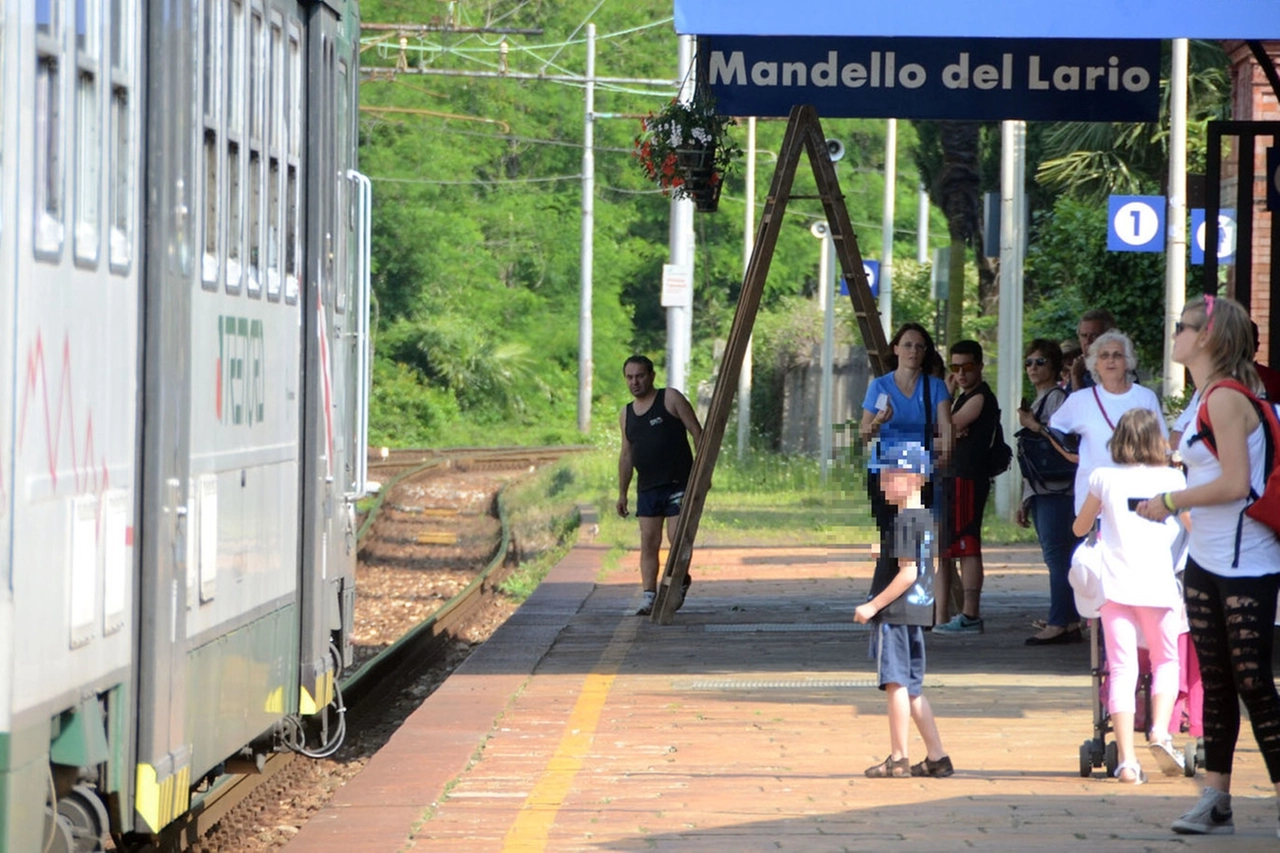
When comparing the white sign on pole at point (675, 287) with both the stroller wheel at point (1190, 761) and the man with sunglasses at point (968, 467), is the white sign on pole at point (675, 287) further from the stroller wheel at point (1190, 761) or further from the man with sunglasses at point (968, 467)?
the stroller wheel at point (1190, 761)

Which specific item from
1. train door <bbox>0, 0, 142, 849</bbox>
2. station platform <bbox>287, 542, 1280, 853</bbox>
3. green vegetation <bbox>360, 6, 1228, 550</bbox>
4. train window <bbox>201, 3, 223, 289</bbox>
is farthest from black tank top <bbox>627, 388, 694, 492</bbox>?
green vegetation <bbox>360, 6, 1228, 550</bbox>

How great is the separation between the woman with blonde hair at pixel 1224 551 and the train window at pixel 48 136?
12.1ft

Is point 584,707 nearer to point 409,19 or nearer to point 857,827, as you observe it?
point 857,827

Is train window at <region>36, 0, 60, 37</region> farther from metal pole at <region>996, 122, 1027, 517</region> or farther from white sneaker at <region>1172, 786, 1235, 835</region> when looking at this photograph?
metal pole at <region>996, 122, 1027, 517</region>

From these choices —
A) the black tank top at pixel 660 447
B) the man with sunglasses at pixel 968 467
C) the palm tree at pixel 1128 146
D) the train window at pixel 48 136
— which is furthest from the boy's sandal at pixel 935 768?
the palm tree at pixel 1128 146

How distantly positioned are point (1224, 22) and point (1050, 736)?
3.32 meters

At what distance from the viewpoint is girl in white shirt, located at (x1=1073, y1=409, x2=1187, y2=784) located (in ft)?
25.2

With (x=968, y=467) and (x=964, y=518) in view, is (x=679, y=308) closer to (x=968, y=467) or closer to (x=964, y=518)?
(x=968, y=467)

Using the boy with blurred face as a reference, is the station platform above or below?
below

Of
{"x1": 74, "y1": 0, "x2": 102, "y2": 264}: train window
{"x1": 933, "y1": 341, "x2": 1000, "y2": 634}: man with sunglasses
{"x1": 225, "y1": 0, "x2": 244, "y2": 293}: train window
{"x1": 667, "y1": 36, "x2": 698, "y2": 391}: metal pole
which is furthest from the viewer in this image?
{"x1": 667, "y1": 36, "x2": 698, "y2": 391}: metal pole

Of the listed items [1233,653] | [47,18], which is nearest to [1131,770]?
[1233,653]

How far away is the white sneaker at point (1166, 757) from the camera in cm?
786

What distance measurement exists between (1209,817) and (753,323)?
670 cm

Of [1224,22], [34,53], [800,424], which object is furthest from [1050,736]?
[800,424]
